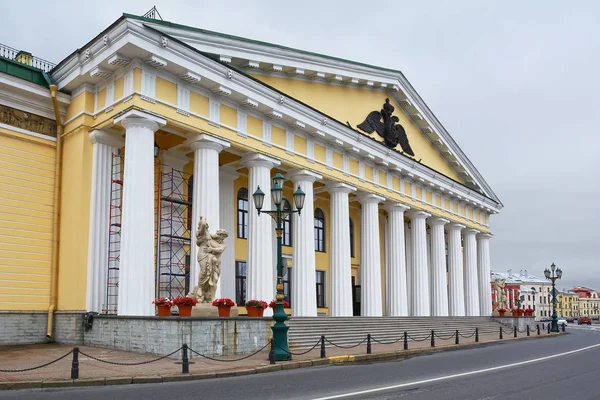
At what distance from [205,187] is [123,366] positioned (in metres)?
8.13

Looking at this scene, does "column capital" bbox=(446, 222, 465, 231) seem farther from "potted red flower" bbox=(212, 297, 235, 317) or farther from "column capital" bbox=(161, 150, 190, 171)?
"potted red flower" bbox=(212, 297, 235, 317)

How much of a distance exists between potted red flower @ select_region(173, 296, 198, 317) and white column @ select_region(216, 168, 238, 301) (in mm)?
9737

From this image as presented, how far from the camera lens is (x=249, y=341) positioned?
58.3ft

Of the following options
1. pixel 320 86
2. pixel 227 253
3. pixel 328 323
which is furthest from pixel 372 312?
pixel 320 86

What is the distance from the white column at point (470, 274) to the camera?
136 ft

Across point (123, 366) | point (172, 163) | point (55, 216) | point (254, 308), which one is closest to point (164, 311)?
point (254, 308)

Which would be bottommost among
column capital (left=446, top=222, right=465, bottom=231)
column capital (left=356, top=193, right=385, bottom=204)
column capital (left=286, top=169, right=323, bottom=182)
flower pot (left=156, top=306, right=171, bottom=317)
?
flower pot (left=156, top=306, right=171, bottom=317)

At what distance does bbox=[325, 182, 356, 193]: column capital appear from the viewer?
27.9 m

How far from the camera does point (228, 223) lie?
88.7ft

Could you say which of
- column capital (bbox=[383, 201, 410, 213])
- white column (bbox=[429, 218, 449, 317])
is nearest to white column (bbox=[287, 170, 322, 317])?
column capital (bbox=[383, 201, 410, 213])

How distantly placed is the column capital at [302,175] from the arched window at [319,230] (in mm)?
8020

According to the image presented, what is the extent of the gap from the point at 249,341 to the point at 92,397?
793cm

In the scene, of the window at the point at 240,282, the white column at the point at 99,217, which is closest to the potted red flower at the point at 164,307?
the white column at the point at 99,217

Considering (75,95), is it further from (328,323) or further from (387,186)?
(387,186)
